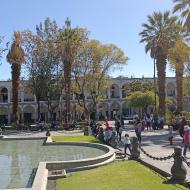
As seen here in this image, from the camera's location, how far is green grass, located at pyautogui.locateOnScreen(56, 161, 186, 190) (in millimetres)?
11719

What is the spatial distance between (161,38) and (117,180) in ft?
128

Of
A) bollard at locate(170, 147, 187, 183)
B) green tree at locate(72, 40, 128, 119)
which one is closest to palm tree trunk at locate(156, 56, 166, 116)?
green tree at locate(72, 40, 128, 119)

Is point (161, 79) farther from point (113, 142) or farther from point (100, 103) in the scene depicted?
point (100, 103)

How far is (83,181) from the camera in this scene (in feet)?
42.6

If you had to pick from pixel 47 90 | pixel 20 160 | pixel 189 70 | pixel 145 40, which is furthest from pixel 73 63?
pixel 20 160

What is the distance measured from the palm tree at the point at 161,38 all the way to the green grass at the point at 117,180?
113 ft

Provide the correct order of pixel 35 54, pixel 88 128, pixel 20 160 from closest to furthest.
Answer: pixel 20 160
pixel 88 128
pixel 35 54

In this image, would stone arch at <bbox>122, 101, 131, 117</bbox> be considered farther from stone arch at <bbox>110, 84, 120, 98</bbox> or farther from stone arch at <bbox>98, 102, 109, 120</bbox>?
stone arch at <bbox>98, 102, 109, 120</bbox>

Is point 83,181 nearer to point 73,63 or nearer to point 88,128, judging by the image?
point 88,128

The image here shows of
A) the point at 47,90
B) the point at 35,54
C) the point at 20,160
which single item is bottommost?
the point at 20,160

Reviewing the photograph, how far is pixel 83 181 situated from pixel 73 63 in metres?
39.3

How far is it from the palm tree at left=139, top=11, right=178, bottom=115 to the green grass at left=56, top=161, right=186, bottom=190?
113 feet

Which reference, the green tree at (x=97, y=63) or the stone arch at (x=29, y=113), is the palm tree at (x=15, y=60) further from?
the stone arch at (x=29, y=113)

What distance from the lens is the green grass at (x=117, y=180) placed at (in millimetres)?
11719
